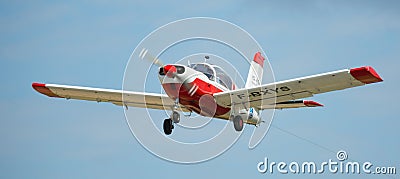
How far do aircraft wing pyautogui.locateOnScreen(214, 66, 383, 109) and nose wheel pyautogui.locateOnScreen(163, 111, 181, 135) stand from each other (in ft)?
5.66

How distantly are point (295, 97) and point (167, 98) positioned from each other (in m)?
5.38

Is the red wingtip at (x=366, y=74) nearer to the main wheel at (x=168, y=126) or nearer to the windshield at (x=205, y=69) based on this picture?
the windshield at (x=205, y=69)

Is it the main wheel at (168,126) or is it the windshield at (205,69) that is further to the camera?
the main wheel at (168,126)

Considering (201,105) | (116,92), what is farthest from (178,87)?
(116,92)

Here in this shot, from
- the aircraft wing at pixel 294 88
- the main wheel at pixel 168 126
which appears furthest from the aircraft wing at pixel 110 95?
the aircraft wing at pixel 294 88

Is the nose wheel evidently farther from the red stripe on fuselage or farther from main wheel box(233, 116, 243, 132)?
main wheel box(233, 116, 243, 132)

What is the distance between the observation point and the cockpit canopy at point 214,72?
1246 inches

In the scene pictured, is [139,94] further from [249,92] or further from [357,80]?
[357,80]

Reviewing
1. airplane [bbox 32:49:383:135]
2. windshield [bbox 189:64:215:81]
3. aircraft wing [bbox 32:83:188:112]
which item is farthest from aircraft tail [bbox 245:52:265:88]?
aircraft wing [bbox 32:83:188:112]

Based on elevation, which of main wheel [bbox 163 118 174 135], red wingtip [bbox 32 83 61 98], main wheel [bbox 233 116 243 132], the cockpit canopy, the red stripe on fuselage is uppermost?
the cockpit canopy

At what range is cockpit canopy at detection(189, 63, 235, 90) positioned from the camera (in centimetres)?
3164

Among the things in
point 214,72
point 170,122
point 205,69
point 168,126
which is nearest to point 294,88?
point 214,72

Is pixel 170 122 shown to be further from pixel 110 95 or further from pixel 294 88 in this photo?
pixel 294 88

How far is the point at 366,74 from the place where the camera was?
2842cm
